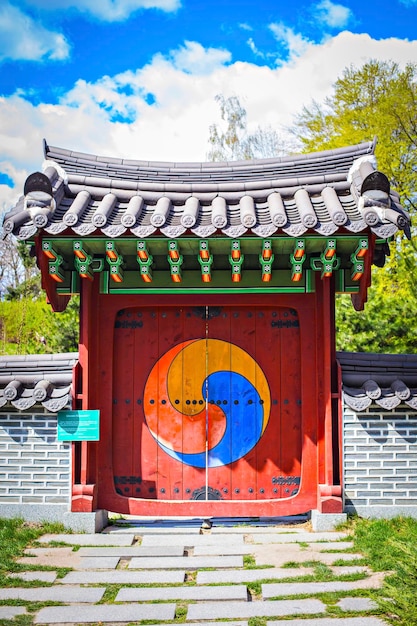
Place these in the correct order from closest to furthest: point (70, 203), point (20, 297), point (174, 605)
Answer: point (174, 605)
point (70, 203)
point (20, 297)

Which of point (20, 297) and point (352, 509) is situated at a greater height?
point (20, 297)

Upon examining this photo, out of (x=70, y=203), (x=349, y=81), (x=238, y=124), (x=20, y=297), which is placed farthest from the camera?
(x=238, y=124)

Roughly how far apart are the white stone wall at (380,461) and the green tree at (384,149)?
590cm

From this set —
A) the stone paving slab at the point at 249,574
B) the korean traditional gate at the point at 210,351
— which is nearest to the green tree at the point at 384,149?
the korean traditional gate at the point at 210,351

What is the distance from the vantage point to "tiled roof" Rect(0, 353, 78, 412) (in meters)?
7.14

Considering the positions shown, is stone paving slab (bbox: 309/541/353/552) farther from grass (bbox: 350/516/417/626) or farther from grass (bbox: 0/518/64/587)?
grass (bbox: 0/518/64/587)

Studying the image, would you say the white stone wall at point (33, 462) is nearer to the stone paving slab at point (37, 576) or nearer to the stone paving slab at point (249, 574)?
the stone paving slab at point (37, 576)

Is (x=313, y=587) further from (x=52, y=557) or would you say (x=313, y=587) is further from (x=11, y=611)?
(x=52, y=557)

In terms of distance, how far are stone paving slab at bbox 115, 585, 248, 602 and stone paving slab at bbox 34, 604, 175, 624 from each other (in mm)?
186

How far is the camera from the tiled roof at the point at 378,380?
280 inches

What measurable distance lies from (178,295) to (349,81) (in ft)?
58.0

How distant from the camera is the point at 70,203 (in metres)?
7.15

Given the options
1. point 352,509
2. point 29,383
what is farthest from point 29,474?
point 352,509

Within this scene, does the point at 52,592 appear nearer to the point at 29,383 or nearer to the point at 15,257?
the point at 29,383
